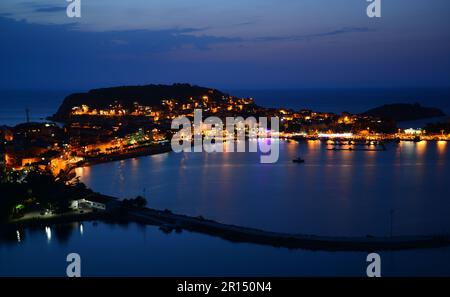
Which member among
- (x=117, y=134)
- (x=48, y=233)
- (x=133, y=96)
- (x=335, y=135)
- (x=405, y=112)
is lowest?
(x=48, y=233)

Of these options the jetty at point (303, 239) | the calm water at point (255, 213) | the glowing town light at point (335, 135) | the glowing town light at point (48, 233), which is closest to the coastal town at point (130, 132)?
the glowing town light at point (335, 135)

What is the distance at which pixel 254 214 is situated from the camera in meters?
5.28

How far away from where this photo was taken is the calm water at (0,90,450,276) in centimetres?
394

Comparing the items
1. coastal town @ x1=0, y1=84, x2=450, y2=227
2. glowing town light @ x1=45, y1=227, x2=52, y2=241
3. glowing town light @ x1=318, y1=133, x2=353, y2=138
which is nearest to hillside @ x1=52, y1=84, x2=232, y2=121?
coastal town @ x1=0, y1=84, x2=450, y2=227

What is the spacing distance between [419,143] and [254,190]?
6.11 metres

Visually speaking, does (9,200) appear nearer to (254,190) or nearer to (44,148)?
(254,190)

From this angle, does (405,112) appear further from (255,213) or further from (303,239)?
(303,239)

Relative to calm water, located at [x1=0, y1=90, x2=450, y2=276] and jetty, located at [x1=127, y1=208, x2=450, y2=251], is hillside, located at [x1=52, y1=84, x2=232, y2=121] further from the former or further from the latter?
jetty, located at [x1=127, y1=208, x2=450, y2=251]

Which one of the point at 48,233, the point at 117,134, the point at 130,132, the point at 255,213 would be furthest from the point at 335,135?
the point at 48,233

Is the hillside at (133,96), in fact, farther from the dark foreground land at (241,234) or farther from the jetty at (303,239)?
the jetty at (303,239)

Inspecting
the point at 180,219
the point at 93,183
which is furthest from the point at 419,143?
the point at 180,219

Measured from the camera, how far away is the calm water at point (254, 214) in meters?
3.94

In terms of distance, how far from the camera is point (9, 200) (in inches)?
202

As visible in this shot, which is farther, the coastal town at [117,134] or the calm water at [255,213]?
the coastal town at [117,134]
